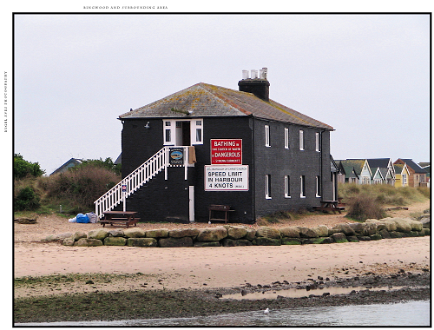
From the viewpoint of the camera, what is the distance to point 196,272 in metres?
19.0

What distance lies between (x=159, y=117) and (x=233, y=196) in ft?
17.5

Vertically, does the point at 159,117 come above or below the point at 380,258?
above

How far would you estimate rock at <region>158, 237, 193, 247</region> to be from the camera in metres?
23.3

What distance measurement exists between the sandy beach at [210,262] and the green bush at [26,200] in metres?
7.30

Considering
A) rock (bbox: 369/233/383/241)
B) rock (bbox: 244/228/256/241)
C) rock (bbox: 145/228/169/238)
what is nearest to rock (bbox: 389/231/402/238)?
rock (bbox: 369/233/383/241)

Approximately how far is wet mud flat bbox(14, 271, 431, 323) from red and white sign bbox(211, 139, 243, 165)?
1265 cm

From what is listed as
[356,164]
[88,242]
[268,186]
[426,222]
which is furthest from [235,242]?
[356,164]

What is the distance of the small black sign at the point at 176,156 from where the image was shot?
3095 cm

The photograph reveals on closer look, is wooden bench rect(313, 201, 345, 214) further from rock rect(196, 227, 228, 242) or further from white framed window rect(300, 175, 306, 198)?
rock rect(196, 227, 228, 242)

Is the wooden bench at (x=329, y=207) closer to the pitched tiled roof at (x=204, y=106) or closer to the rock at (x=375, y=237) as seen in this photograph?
the pitched tiled roof at (x=204, y=106)

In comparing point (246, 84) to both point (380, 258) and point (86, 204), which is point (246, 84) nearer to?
point (86, 204)

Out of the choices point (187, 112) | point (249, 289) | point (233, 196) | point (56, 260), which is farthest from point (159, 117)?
point (249, 289)

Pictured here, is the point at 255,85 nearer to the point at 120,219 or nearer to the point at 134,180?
the point at 134,180

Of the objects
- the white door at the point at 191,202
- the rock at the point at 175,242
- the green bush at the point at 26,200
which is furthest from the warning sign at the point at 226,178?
the green bush at the point at 26,200
